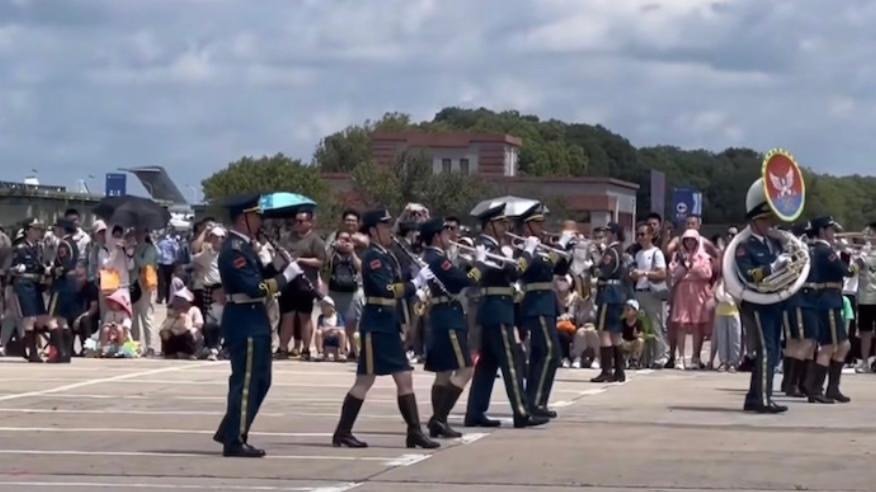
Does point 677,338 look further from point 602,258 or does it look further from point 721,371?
point 602,258

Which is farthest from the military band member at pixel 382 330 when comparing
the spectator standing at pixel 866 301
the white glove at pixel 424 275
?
the spectator standing at pixel 866 301

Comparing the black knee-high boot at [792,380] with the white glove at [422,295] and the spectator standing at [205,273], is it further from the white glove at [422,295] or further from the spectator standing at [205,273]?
the spectator standing at [205,273]

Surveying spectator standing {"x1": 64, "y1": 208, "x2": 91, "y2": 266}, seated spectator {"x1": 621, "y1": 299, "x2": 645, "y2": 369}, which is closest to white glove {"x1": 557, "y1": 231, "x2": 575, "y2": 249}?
seated spectator {"x1": 621, "y1": 299, "x2": 645, "y2": 369}

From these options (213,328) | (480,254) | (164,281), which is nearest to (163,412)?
(480,254)

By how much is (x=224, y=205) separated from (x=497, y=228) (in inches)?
114

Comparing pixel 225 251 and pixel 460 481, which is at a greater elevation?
pixel 225 251

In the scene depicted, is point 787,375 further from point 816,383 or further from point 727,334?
point 727,334

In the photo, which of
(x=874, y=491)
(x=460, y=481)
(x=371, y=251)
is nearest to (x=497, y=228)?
(x=371, y=251)

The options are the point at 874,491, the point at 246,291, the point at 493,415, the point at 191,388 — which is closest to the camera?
the point at 874,491

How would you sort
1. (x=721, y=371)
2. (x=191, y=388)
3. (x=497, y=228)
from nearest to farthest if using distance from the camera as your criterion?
(x=497, y=228) → (x=191, y=388) → (x=721, y=371)

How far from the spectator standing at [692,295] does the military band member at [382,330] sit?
10.4m

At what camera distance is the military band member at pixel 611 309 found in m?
21.5

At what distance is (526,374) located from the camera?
16938mm

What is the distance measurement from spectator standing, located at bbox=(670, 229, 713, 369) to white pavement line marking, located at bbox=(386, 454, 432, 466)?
10793mm
